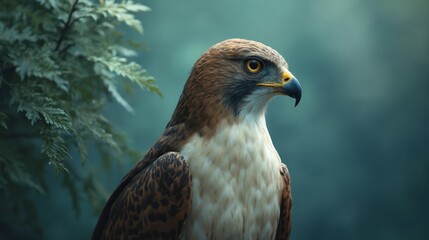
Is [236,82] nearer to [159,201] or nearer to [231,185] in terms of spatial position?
[231,185]

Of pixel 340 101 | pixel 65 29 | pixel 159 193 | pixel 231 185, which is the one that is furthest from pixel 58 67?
pixel 340 101

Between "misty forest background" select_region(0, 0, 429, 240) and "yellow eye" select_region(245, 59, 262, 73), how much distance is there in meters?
2.48

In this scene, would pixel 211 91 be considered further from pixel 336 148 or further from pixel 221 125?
pixel 336 148

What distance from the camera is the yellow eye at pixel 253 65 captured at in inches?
80.2

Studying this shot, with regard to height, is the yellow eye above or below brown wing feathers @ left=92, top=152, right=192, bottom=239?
above

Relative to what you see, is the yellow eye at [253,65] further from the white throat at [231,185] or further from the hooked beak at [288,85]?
the white throat at [231,185]

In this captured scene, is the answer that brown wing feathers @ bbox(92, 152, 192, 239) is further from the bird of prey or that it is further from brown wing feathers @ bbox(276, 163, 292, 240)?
brown wing feathers @ bbox(276, 163, 292, 240)

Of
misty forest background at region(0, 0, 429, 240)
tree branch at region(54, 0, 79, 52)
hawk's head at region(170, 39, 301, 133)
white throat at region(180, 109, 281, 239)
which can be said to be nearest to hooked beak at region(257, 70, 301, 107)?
hawk's head at region(170, 39, 301, 133)

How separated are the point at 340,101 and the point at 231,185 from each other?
109 inches

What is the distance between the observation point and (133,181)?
2.09m

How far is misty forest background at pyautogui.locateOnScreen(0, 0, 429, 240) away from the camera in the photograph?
4.36 meters

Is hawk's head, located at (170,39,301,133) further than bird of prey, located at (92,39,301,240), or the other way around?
→ hawk's head, located at (170,39,301,133)

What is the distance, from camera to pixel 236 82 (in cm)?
203

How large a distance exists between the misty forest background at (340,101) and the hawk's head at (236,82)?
8.04 feet
